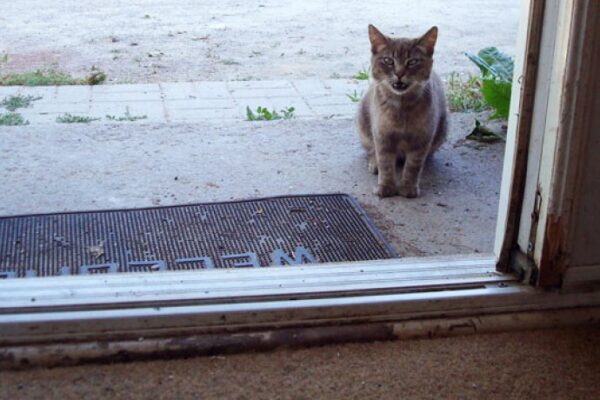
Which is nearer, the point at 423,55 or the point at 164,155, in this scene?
the point at 423,55

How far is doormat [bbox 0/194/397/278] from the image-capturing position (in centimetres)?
241

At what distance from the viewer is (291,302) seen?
1.74 m

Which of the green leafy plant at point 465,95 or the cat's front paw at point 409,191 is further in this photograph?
the green leafy plant at point 465,95

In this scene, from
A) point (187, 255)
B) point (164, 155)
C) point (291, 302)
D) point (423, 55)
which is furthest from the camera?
point (164, 155)

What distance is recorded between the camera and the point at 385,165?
10.0 ft

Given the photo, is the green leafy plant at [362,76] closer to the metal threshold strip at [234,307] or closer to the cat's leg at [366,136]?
the cat's leg at [366,136]

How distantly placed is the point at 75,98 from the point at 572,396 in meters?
3.32

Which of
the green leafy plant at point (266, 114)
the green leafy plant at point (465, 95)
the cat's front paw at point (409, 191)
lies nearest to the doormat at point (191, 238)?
the cat's front paw at point (409, 191)

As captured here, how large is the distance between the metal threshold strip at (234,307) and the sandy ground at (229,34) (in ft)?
9.96

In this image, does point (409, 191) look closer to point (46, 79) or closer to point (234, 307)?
point (234, 307)

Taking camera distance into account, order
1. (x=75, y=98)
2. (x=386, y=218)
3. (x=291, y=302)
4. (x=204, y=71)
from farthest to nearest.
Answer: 1. (x=204, y=71)
2. (x=75, y=98)
3. (x=386, y=218)
4. (x=291, y=302)

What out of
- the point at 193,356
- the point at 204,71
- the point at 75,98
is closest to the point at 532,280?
the point at 193,356

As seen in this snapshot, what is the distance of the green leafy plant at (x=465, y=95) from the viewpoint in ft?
13.4

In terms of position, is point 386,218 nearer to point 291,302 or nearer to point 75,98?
point 291,302
